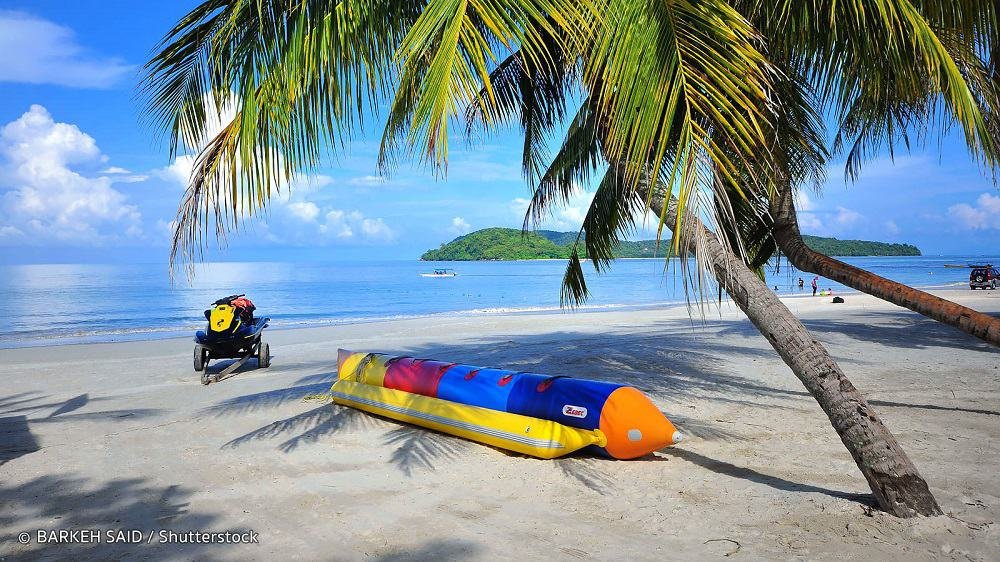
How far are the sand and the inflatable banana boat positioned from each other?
5.8 inches

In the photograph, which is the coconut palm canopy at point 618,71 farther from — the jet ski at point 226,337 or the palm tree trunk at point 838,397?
the jet ski at point 226,337

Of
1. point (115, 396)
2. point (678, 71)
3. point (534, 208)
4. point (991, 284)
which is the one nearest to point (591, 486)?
point (678, 71)

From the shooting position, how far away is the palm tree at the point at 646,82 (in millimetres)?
2930

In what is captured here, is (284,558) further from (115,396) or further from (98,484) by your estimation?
(115,396)

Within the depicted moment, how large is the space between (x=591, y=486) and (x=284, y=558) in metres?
2.08

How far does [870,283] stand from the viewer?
4969 millimetres

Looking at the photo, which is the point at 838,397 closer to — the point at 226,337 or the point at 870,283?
the point at 870,283

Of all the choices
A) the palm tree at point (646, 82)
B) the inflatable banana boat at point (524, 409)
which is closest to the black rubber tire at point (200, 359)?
the inflatable banana boat at point (524, 409)

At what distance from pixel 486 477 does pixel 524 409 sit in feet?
2.49

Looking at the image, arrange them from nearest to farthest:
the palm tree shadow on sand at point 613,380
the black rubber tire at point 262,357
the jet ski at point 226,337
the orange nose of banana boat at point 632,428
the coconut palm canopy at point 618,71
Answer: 1. the coconut palm canopy at point 618,71
2. the orange nose of banana boat at point 632,428
3. the palm tree shadow on sand at point 613,380
4. the jet ski at point 226,337
5. the black rubber tire at point 262,357

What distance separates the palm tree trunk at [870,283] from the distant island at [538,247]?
117cm

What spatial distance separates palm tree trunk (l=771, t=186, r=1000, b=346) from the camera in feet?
14.8

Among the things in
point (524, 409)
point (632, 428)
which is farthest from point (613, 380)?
point (632, 428)

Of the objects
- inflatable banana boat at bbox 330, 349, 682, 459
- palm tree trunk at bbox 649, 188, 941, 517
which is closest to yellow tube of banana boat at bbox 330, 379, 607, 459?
inflatable banana boat at bbox 330, 349, 682, 459
